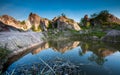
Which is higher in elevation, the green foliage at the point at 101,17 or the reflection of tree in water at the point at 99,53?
the green foliage at the point at 101,17

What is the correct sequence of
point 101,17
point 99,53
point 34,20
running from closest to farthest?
point 99,53
point 101,17
point 34,20

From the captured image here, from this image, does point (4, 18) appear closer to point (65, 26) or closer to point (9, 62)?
point (65, 26)

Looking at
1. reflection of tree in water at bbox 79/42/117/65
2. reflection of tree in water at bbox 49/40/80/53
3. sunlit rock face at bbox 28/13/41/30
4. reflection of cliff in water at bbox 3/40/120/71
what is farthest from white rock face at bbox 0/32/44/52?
sunlit rock face at bbox 28/13/41/30

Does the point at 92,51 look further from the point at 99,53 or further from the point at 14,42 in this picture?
the point at 14,42

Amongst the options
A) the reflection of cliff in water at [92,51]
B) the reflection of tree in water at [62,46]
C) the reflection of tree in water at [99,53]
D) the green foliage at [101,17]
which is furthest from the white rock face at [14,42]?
the green foliage at [101,17]

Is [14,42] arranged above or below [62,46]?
above

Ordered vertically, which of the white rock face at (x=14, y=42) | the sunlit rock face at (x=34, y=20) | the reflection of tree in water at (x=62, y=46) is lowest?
the reflection of tree in water at (x=62, y=46)

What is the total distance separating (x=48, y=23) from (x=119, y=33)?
6192 centimetres

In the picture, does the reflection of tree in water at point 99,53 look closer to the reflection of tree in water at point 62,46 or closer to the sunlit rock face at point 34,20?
the reflection of tree in water at point 62,46

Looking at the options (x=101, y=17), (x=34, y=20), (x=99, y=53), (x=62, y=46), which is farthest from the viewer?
(x=34, y=20)

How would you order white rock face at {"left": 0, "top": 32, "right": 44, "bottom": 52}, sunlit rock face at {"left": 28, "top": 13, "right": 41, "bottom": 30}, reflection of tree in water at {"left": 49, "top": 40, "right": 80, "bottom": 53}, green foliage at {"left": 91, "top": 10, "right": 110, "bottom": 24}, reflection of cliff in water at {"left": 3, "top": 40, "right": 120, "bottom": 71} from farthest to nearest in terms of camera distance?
sunlit rock face at {"left": 28, "top": 13, "right": 41, "bottom": 30}
green foliage at {"left": 91, "top": 10, "right": 110, "bottom": 24}
reflection of tree in water at {"left": 49, "top": 40, "right": 80, "bottom": 53}
white rock face at {"left": 0, "top": 32, "right": 44, "bottom": 52}
reflection of cliff in water at {"left": 3, "top": 40, "right": 120, "bottom": 71}

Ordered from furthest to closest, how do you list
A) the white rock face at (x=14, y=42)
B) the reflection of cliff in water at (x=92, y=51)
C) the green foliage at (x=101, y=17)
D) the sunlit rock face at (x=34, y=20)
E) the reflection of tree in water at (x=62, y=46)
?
1. the sunlit rock face at (x=34, y=20)
2. the green foliage at (x=101, y=17)
3. the reflection of tree in water at (x=62, y=46)
4. the white rock face at (x=14, y=42)
5. the reflection of cliff in water at (x=92, y=51)

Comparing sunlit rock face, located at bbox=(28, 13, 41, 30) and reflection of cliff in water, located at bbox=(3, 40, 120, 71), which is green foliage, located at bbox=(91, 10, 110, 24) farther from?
reflection of cliff in water, located at bbox=(3, 40, 120, 71)

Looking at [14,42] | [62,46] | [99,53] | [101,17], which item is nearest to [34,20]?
[101,17]
